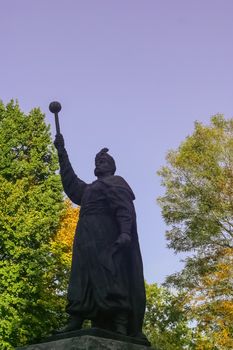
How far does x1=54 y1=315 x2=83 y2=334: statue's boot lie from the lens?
6.17m

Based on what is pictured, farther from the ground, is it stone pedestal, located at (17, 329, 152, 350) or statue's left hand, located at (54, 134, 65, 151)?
statue's left hand, located at (54, 134, 65, 151)

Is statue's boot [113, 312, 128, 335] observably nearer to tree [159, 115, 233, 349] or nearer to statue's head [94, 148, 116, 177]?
statue's head [94, 148, 116, 177]

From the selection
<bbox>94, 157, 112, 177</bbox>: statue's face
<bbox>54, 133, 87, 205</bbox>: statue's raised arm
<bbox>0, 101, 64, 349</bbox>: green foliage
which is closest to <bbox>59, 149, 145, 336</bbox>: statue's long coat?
<bbox>94, 157, 112, 177</bbox>: statue's face

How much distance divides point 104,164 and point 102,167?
0.17 ft

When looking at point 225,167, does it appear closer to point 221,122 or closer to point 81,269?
point 221,122

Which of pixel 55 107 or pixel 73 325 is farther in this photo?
pixel 55 107

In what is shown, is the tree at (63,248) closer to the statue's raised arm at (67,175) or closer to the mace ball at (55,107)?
the statue's raised arm at (67,175)

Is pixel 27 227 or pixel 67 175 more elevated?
pixel 27 227

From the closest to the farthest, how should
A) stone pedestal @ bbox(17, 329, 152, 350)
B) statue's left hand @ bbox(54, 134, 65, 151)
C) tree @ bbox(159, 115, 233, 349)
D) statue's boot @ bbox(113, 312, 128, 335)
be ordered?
stone pedestal @ bbox(17, 329, 152, 350), statue's boot @ bbox(113, 312, 128, 335), statue's left hand @ bbox(54, 134, 65, 151), tree @ bbox(159, 115, 233, 349)

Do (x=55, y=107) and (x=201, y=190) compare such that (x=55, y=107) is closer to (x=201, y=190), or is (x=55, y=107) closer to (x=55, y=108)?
(x=55, y=108)

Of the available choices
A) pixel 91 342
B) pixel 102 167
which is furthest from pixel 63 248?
pixel 91 342

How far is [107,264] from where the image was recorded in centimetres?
633

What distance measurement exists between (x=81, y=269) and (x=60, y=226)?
16.3 meters

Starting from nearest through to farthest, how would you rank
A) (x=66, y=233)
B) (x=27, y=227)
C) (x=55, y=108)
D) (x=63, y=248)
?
(x=55, y=108), (x=27, y=227), (x=63, y=248), (x=66, y=233)
